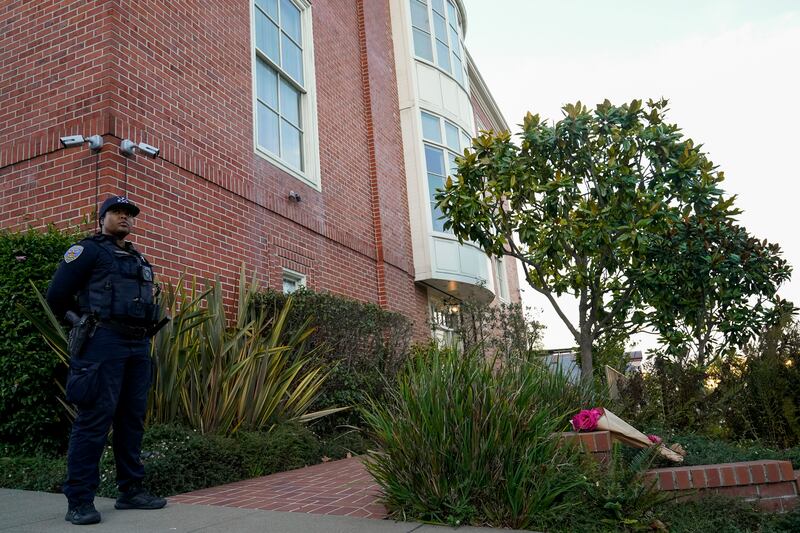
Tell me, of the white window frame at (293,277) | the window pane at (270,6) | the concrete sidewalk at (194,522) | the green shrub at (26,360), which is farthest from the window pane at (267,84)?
the concrete sidewalk at (194,522)

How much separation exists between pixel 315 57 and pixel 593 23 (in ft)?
14.6

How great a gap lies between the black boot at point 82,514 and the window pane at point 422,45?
1246cm

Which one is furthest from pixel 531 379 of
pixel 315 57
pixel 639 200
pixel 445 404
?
pixel 315 57

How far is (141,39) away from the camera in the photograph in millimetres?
6730

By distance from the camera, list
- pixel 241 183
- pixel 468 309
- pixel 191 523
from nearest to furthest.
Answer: pixel 191 523 < pixel 241 183 < pixel 468 309

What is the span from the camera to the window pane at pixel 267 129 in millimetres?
8780

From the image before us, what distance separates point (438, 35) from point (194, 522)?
1358cm

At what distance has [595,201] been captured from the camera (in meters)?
9.16

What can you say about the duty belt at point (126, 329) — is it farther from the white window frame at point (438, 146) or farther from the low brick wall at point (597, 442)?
the white window frame at point (438, 146)

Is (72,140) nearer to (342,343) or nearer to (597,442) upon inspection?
(342,343)

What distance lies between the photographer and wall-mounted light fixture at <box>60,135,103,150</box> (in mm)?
5942

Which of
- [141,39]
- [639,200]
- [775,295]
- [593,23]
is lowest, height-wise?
[775,295]

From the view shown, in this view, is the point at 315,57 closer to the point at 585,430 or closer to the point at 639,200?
the point at 639,200

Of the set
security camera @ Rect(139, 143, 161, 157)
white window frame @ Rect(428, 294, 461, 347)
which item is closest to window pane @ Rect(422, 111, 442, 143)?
white window frame @ Rect(428, 294, 461, 347)
